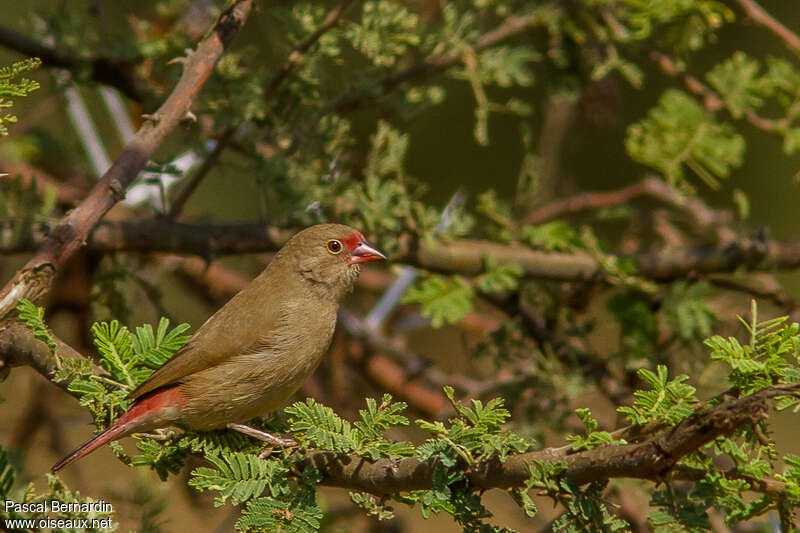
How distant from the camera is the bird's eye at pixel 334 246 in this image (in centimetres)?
379

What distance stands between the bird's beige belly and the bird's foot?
6 cm

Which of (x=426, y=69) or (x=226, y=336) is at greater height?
(x=426, y=69)

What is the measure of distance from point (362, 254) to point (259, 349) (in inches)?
28.1

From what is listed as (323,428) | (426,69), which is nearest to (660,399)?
(323,428)

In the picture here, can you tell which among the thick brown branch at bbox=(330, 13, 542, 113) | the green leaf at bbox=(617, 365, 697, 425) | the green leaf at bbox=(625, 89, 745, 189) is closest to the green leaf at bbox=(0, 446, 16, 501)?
the green leaf at bbox=(617, 365, 697, 425)

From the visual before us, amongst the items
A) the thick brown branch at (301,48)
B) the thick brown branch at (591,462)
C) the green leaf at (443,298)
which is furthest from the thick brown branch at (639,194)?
the thick brown branch at (591,462)

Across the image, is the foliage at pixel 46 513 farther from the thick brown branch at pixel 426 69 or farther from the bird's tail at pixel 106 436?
the thick brown branch at pixel 426 69

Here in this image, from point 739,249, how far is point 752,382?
2744 millimetres

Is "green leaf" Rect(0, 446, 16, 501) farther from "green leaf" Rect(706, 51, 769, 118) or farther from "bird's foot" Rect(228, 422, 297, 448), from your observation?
"green leaf" Rect(706, 51, 769, 118)

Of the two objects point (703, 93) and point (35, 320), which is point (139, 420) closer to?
point (35, 320)

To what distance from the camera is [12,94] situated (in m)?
2.18

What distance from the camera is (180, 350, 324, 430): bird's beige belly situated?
305cm

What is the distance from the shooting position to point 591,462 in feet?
6.12

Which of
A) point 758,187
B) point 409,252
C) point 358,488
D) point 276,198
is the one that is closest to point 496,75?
point 409,252
